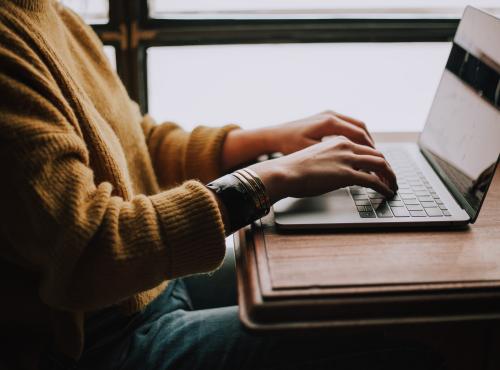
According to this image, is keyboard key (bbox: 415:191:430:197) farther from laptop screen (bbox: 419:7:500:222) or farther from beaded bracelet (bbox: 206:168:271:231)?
beaded bracelet (bbox: 206:168:271:231)

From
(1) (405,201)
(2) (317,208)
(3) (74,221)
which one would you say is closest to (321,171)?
(2) (317,208)

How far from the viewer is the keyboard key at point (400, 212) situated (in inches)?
30.6

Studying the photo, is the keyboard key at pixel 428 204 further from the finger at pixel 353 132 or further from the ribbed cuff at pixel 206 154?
the ribbed cuff at pixel 206 154

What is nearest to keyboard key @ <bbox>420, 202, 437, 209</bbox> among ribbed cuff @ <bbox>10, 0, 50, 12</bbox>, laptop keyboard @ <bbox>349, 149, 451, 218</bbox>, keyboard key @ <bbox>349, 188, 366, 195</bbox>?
laptop keyboard @ <bbox>349, 149, 451, 218</bbox>

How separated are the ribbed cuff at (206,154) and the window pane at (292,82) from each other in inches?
17.0

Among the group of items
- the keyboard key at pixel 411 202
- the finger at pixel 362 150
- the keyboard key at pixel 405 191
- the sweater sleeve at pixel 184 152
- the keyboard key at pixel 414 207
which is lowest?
the sweater sleeve at pixel 184 152

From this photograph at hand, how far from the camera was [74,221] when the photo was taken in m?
0.60

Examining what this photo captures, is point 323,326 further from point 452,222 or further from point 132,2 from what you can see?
point 132,2

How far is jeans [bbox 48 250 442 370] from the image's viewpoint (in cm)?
72

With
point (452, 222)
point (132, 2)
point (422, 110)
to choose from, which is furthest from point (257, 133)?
point (422, 110)

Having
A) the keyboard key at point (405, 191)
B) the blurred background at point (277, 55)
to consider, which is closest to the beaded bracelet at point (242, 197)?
the keyboard key at point (405, 191)

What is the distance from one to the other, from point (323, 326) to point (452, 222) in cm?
31

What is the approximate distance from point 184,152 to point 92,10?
56 cm

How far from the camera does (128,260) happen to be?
2.06 ft
